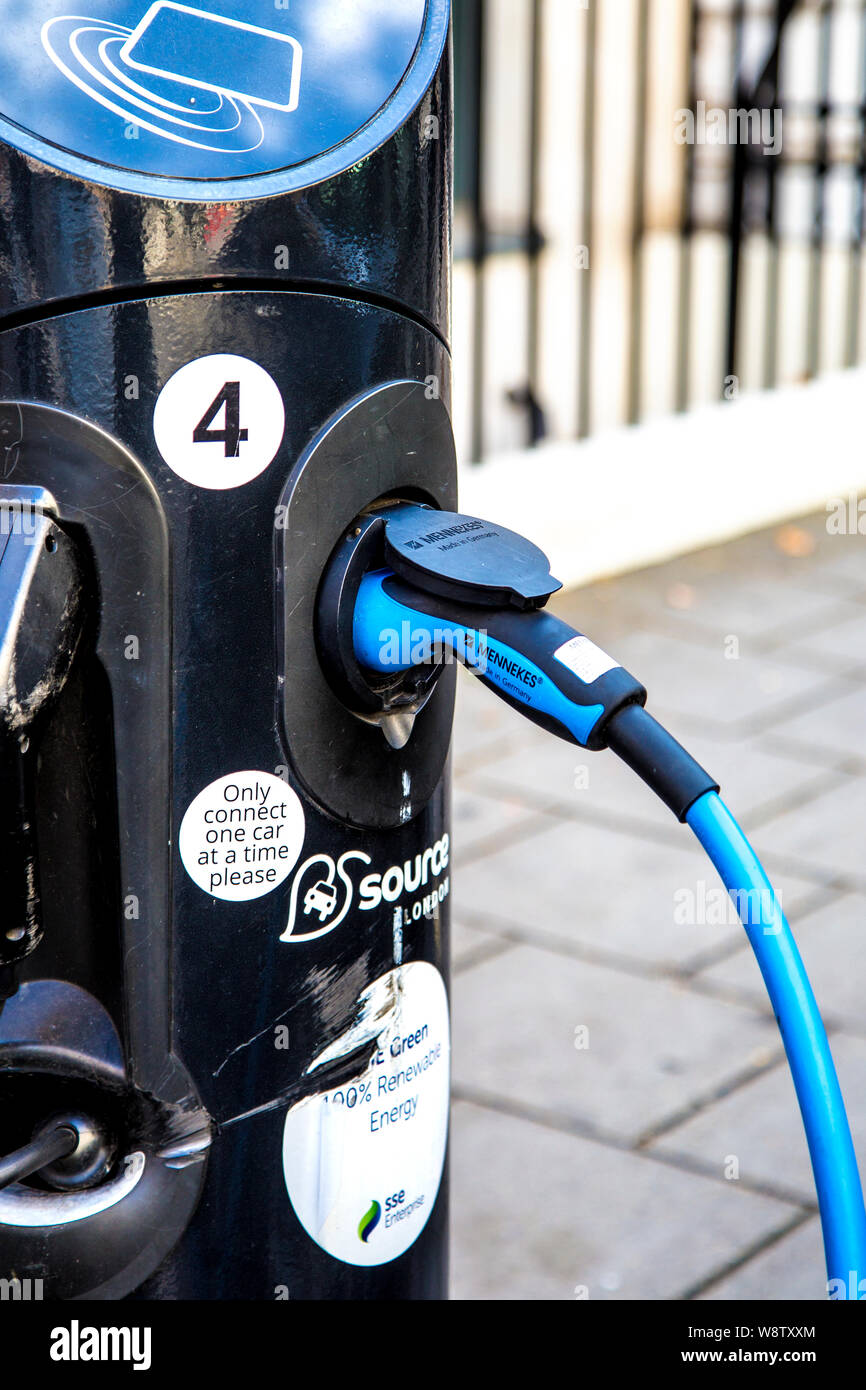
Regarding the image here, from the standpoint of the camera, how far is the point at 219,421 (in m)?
1.25

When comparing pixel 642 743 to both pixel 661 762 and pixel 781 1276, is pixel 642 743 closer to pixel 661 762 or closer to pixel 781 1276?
pixel 661 762

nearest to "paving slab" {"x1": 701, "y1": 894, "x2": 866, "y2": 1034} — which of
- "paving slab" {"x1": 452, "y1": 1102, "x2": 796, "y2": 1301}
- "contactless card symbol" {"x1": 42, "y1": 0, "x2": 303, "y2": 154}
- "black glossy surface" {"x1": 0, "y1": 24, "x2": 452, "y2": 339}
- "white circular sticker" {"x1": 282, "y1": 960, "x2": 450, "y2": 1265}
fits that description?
"paving slab" {"x1": 452, "y1": 1102, "x2": 796, "y2": 1301}

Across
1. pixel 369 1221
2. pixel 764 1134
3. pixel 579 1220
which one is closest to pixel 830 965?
pixel 764 1134

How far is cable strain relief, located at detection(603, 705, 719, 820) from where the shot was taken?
4.02ft

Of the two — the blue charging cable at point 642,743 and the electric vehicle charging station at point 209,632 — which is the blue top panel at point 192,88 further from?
the blue charging cable at point 642,743

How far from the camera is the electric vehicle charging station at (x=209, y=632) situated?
120 cm

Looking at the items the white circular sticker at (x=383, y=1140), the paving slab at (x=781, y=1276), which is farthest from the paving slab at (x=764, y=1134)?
the white circular sticker at (x=383, y=1140)

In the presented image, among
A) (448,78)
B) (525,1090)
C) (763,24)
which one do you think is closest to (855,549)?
(763,24)

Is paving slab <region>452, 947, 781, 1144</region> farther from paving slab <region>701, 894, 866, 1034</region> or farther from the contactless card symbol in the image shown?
the contactless card symbol

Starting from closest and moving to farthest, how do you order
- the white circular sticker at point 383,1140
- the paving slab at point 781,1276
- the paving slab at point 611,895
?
the white circular sticker at point 383,1140, the paving slab at point 781,1276, the paving slab at point 611,895

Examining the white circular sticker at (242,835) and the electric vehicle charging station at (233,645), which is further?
the white circular sticker at (242,835)

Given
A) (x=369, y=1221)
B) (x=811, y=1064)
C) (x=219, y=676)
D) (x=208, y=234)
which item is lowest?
(x=369, y=1221)

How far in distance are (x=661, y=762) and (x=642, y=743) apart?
2cm
